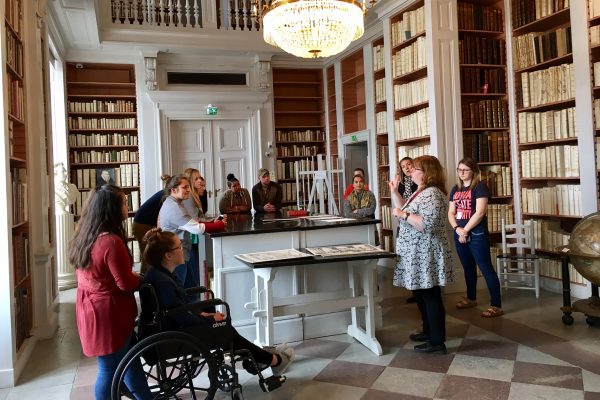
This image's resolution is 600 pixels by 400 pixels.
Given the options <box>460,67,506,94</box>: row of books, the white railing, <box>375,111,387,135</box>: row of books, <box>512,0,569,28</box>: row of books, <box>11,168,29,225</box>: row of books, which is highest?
the white railing

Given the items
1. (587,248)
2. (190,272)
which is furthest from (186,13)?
(587,248)

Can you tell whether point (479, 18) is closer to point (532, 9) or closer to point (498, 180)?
point (532, 9)

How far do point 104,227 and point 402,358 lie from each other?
7.46 feet

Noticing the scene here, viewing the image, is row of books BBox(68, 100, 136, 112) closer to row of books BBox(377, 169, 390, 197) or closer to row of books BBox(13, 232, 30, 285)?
row of books BBox(377, 169, 390, 197)

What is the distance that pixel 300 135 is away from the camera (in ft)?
30.8

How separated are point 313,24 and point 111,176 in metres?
5.16

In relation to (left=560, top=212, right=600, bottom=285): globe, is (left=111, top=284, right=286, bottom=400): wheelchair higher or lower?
lower

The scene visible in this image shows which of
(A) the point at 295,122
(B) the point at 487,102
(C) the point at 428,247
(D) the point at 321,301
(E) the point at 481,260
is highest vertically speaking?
(A) the point at 295,122

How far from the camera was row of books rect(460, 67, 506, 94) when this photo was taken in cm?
587

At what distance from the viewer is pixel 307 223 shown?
4.33m

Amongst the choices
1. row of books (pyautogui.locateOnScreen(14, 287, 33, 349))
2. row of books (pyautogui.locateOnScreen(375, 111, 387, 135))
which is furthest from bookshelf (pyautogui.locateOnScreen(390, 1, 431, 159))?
row of books (pyautogui.locateOnScreen(14, 287, 33, 349))

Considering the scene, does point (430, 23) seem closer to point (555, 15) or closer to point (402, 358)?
point (555, 15)

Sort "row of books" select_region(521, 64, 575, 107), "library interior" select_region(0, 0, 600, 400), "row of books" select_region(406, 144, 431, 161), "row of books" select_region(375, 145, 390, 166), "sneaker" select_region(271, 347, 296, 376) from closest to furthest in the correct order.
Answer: "sneaker" select_region(271, 347, 296, 376) → "library interior" select_region(0, 0, 600, 400) → "row of books" select_region(521, 64, 575, 107) → "row of books" select_region(406, 144, 431, 161) → "row of books" select_region(375, 145, 390, 166)

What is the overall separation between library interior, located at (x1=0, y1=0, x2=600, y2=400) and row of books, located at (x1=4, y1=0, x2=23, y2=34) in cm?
4
